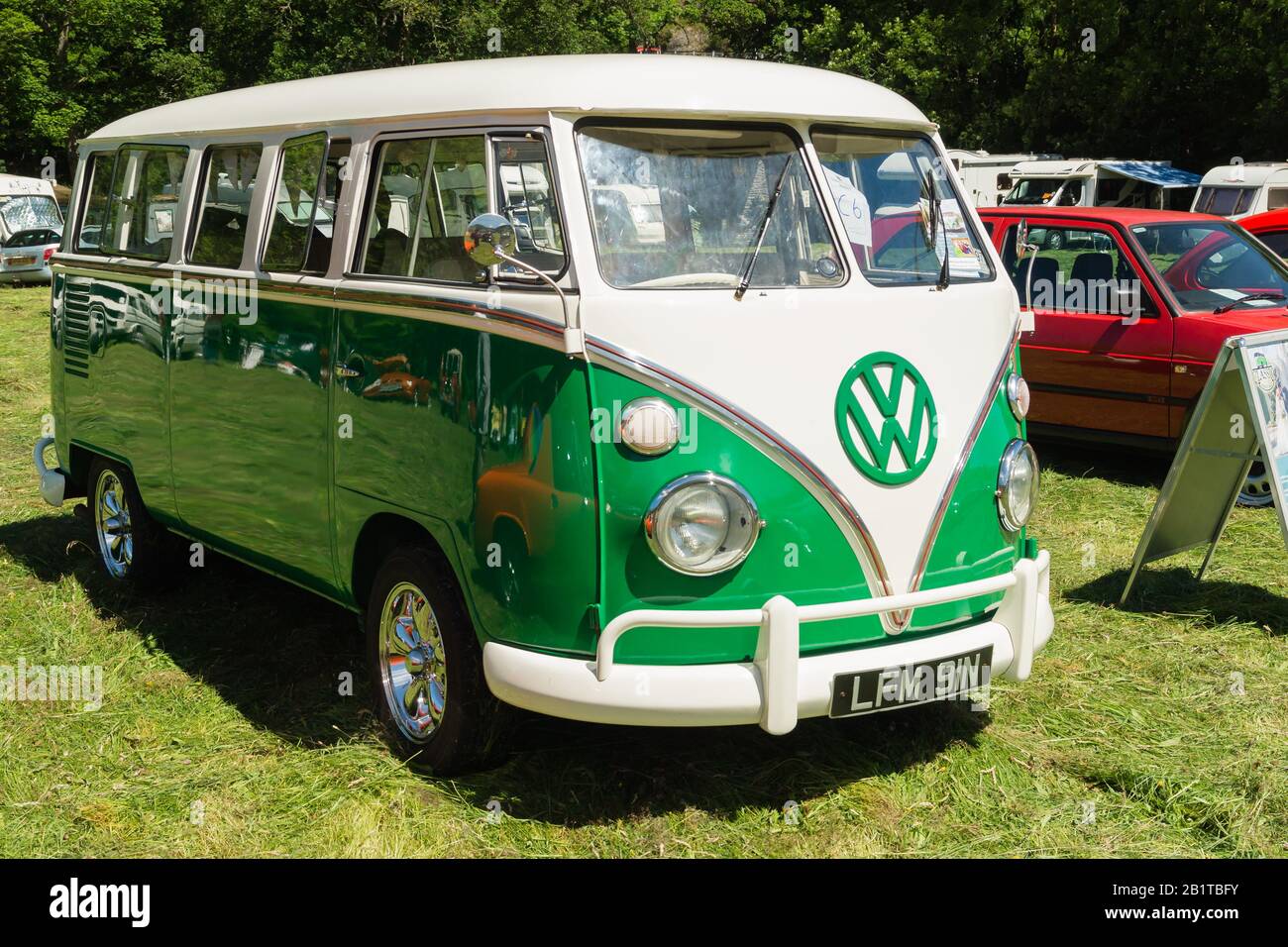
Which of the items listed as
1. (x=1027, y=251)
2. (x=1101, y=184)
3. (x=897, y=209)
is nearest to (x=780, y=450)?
(x=897, y=209)

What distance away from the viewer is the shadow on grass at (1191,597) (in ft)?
20.8

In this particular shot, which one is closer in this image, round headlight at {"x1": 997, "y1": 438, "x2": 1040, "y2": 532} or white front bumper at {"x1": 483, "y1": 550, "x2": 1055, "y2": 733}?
white front bumper at {"x1": 483, "y1": 550, "x2": 1055, "y2": 733}

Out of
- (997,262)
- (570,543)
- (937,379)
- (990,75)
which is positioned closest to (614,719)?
(570,543)

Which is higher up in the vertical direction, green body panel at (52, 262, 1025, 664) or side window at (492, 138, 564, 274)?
side window at (492, 138, 564, 274)

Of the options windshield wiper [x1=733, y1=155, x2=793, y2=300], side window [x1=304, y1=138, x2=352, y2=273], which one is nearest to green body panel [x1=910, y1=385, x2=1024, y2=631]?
windshield wiper [x1=733, y1=155, x2=793, y2=300]

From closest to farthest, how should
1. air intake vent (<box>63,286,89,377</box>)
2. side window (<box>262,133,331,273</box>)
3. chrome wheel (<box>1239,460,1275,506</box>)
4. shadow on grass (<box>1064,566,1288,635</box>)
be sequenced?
side window (<box>262,133,331,273</box>), shadow on grass (<box>1064,566,1288,635</box>), air intake vent (<box>63,286,89,377</box>), chrome wheel (<box>1239,460,1275,506</box>)

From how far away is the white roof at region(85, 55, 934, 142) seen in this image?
421 cm

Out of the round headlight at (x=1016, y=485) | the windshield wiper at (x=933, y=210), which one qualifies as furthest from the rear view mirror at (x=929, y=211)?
the round headlight at (x=1016, y=485)

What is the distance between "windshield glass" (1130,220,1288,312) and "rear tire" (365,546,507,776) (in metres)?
6.19

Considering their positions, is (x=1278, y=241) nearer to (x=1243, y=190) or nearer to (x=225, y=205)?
(x=225, y=205)

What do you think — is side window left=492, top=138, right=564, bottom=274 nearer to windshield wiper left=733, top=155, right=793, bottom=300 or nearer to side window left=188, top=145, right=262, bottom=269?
windshield wiper left=733, top=155, right=793, bottom=300

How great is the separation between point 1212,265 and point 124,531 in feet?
23.4

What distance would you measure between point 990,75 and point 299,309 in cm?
3909
